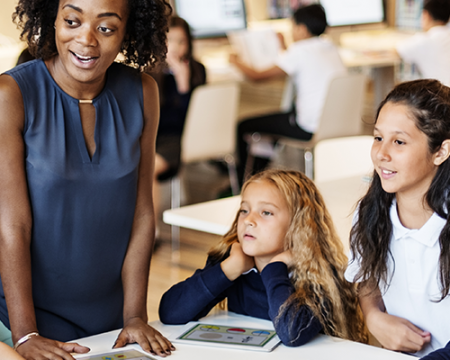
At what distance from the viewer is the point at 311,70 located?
4.16 meters

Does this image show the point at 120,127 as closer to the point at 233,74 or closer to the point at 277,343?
the point at 277,343

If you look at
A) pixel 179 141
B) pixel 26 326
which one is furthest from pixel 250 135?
pixel 26 326

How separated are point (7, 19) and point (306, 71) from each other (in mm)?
1861

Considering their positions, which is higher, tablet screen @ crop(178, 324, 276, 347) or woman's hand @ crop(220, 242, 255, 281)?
woman's hand @ crop(220, 242, 255, 281)

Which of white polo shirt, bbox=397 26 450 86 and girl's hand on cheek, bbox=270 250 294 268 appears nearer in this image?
girl's hand on cheek, bbox=270 250 294 268

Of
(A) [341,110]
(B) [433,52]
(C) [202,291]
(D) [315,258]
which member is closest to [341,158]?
(D) [315,258]

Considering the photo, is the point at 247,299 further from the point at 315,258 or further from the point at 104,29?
the point at 104,29

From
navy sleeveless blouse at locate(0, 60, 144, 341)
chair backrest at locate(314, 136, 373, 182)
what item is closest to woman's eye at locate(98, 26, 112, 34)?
navy sleeveless blouse at locate(0, 60, 144, 341)

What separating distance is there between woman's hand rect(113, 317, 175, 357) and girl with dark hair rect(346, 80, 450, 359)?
1.48 feet

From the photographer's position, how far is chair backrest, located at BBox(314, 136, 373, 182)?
2592 mm

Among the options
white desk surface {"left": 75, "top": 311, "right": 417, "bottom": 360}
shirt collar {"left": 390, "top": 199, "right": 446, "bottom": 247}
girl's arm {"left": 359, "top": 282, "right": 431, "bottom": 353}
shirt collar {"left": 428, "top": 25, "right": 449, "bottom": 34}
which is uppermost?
shirt collar {"left": 428, "top": 25, "right": 449, "bottom": 34}

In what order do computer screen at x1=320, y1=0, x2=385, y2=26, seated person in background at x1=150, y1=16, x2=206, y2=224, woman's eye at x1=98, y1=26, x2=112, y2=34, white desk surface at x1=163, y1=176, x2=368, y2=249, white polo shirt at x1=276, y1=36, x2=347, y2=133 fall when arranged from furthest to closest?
computer screen at x1=320, y1=0, x2=385, y2=26
white polo shirt at x1=276, y1=36, x2=347, y2=133
seated person in background at x1=150, y1=16, x2=206, y2=224
white desk surface at x1=163, y1=176, x2=368, y2=249
woman's eye at x1=98, y1=26, x2=112, y2=34

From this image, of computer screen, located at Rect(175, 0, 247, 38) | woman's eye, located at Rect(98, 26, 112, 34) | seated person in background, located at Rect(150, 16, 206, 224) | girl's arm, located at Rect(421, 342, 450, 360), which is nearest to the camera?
girl's arm, located at Rect(421, 342, 450, 360)

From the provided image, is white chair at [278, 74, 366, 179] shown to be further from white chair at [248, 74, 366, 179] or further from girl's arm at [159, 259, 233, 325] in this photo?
girl's arm at [159, 259, 233, 325]
